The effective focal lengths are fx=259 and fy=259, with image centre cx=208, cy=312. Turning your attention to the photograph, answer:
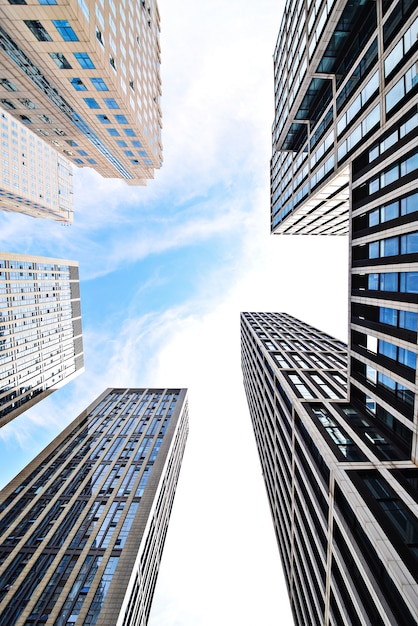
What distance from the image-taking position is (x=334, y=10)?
24.2m

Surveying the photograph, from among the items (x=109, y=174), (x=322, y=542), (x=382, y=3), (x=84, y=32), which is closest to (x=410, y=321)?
(x=322, y=542)

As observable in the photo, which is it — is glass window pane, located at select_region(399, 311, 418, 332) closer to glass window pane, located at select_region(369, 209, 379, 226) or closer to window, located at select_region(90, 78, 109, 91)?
glass window pane, located at select_region(369, 209, 379, 226)

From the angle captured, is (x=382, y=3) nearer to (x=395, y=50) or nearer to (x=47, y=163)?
→ (x=395, y=50)

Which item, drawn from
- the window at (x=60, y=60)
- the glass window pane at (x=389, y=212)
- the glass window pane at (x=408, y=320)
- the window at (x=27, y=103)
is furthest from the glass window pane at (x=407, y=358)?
the window at (x=27, y=103)

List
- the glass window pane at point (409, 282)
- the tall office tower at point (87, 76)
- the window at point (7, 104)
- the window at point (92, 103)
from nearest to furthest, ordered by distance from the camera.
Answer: the glass window pane at point (409, 282)
the tall office tower at point (87, 76)
the window at point (92, 103)
the window at point (7, 104)

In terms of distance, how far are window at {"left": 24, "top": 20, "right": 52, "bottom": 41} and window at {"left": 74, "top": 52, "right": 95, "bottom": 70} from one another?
9.13 ft

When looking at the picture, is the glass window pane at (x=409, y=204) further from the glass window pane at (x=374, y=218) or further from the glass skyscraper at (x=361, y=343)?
the glass window pane at (x=374, y=218)

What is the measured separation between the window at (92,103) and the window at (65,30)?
29.9ft

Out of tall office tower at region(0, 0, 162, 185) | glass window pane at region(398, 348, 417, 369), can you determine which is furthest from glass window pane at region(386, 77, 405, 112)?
tall office tower at region(0, 0, 162, 185)

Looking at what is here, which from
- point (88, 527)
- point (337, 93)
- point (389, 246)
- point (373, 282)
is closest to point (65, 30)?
point (337, 93)

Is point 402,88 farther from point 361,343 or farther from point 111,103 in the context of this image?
point 111,103

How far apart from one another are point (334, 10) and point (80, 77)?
28.5 m

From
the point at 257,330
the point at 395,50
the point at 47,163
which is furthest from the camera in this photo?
the point at 47,163

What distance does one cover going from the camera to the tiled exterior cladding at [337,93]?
19.5 metres
